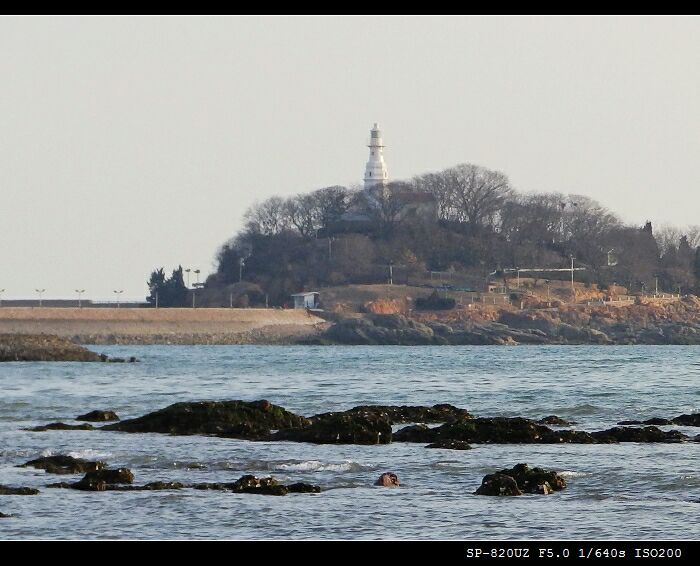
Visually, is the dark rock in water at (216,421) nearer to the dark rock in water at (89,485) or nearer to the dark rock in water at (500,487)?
the dark rock in water at (89,485)

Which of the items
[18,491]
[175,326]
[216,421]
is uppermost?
[175,326]

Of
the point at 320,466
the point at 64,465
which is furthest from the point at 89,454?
the point at 320,466

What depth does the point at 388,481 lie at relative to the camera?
68.4 ft

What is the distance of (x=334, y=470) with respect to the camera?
73.7ft

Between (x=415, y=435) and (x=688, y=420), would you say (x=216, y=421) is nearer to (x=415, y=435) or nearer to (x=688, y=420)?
(x=415, y=435)

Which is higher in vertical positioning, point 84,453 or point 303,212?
point 303,212

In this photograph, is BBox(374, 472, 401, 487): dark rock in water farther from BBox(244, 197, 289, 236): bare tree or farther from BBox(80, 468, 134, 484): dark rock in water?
BBox(244, 197, 289, 236): bare tree

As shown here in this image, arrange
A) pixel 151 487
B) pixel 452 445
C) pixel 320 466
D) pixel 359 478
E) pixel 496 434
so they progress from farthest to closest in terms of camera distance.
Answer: pixel 496 434 < pixel 452 445 < pixel 320 466 < pixel 359 478 < pixel 151 487

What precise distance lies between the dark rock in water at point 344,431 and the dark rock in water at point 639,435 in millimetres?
3856

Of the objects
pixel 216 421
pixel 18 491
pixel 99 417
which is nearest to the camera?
pixel 18 491

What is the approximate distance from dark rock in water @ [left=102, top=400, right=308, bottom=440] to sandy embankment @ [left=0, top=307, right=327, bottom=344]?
93.6 meters

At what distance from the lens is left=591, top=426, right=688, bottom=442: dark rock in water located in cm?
2664

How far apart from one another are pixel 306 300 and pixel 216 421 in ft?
351

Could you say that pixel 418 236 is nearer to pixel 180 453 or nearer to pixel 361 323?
pixel 361 323
